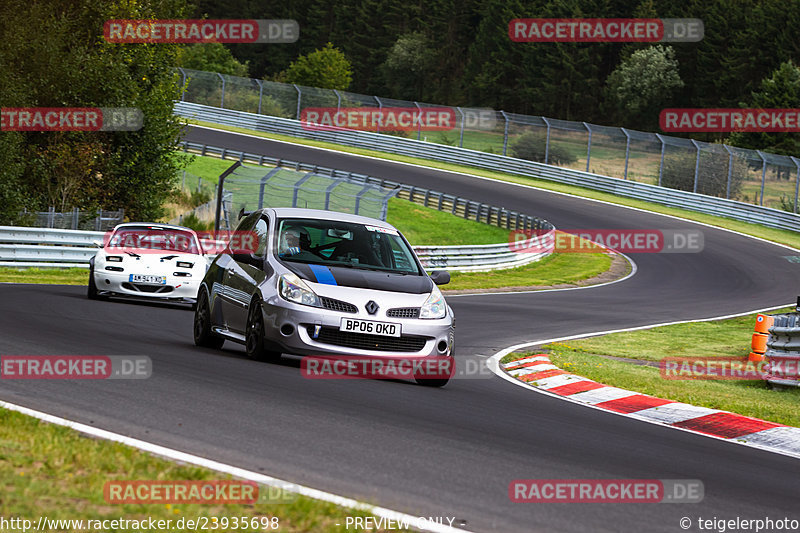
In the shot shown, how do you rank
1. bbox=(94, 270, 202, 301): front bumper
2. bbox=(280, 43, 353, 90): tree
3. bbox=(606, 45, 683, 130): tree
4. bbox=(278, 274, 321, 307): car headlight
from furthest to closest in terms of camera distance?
bbox=(280, 43, 353, 90): tree
bbox=(606, 45, 683, 130): tree
bbox=(94, 270, 202, 301): front bumper
bbox=(278, 274, 321, 307): car headlight

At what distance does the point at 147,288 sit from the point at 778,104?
5991 cm

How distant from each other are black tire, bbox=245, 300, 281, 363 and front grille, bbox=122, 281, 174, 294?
695cm

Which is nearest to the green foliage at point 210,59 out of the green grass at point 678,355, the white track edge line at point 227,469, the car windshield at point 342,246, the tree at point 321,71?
the tree at point 321,71

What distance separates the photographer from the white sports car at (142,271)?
16.8m

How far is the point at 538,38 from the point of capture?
89562 millimetres

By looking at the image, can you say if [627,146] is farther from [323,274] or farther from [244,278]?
[323,274]

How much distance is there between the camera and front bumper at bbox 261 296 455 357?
9539 mm

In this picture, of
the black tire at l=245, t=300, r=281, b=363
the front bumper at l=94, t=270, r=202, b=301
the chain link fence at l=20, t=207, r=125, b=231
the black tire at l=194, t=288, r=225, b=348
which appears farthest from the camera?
the chain link fence at l=20, t=207, r=125, b=231

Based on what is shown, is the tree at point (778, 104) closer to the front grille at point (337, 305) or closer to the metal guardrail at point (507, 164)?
the metal guardrail at point (507, 164)

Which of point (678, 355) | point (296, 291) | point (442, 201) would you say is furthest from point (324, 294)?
point (442, 201)

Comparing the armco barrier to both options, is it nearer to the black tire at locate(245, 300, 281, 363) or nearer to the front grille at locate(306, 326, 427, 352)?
the front grille at locate(306, 326, 427, 352)

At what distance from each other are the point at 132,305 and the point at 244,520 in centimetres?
1257

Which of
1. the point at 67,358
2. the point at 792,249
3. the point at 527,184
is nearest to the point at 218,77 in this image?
the point at 527,184

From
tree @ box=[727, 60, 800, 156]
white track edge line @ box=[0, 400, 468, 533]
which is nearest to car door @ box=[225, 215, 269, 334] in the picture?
white track edge line @ box=[0, 400, 468, 533]
